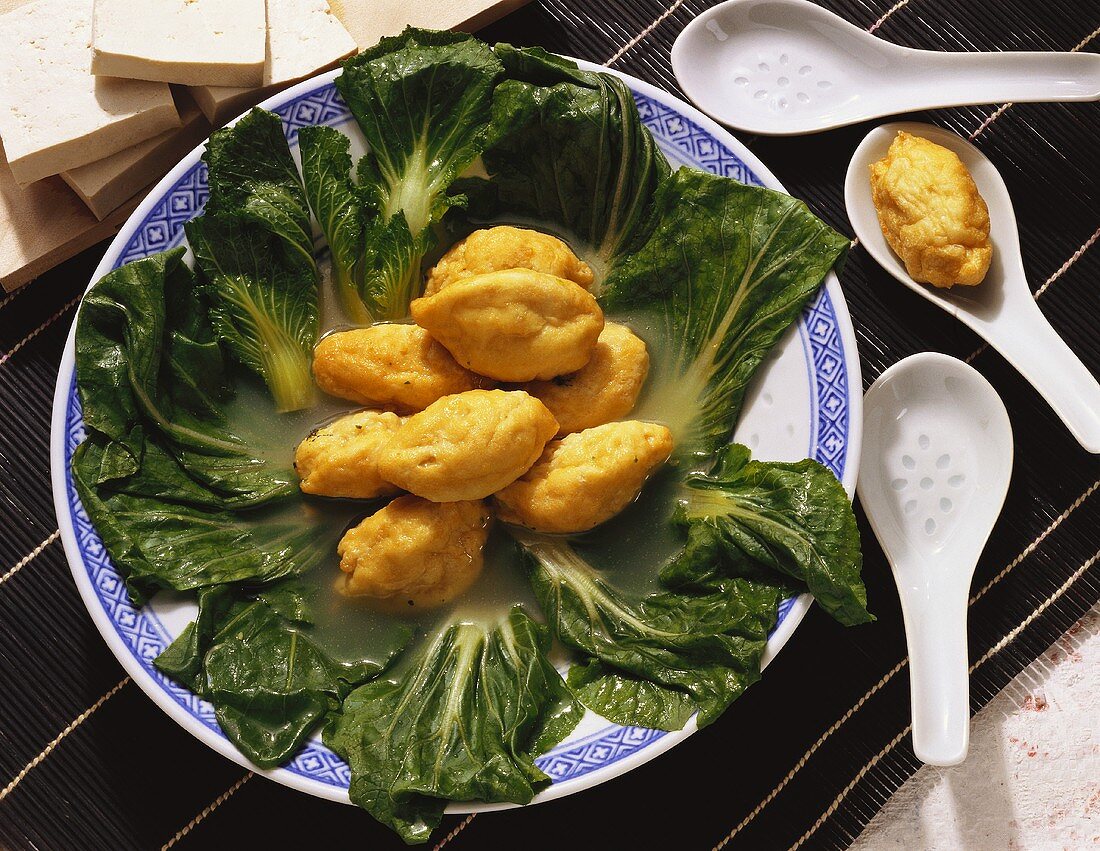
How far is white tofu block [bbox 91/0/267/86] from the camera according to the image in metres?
3.29

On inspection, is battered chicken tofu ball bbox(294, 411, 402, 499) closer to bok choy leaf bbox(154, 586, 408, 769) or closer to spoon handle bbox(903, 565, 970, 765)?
bok choy leaf bbox(154, 586, 408, 769)

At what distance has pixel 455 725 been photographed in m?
2.87

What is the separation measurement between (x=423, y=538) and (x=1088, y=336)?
252 cm

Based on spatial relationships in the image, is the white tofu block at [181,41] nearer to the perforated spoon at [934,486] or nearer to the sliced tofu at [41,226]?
the sliced tofu at [41,226]

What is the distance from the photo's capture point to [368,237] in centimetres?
322

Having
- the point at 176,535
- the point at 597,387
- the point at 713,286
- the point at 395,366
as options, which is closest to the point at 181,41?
the point at 395,366

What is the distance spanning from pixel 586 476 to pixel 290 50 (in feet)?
5.95

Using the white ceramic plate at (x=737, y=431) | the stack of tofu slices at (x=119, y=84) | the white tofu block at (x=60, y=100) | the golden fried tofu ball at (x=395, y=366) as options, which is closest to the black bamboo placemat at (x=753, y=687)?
the stack of tofu slices at (x=119, y=84)

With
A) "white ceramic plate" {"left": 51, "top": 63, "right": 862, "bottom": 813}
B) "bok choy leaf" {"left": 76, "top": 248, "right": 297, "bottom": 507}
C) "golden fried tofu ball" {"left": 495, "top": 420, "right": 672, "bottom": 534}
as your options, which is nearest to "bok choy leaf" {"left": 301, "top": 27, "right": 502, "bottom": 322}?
"white ceramic plate" {"left": 51, "top": 63, "right": 862, "bottom": 813}

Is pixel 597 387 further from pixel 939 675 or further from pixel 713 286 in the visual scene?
pixel 939 675

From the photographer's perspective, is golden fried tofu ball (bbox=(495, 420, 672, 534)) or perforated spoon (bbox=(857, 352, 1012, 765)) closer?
golden fried tofu ball (bbox=(495, 420, 672, 534))

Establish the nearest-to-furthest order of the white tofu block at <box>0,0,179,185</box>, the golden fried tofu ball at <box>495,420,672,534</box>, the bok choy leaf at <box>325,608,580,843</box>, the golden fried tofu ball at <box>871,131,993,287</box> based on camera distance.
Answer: the bok choy leaf at <box>325,608,580,843</box> < the golden fried tofu ball at <box>495,420,672,534</box> < the white tofu block at <box>0,0,179,185</box> < the golden fried tofu ball at <box>871,131,993,287</box>

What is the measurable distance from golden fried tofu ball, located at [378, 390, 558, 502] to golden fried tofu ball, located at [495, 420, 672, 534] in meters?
0.11

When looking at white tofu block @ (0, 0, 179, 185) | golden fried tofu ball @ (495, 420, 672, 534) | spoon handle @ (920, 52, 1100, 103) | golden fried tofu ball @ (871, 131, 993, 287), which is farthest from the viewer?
spoon handle @ (920, 52, 1100, 103)
